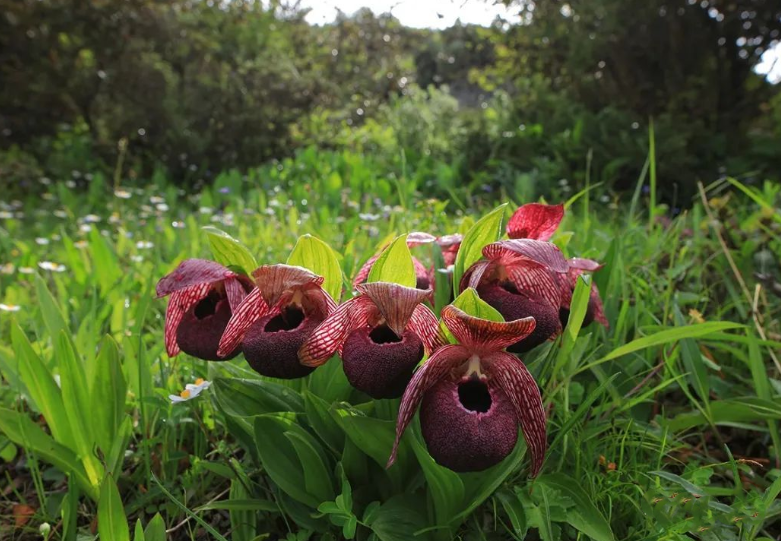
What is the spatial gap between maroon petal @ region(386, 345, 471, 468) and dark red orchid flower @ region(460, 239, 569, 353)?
161 millimetres

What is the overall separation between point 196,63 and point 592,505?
7.45 metres

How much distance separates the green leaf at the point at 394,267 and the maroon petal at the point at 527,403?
233 millimetres

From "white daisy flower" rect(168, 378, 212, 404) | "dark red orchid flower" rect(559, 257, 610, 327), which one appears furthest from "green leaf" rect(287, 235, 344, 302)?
"dark red orchid flower" rect(559, 257, 610, 327)

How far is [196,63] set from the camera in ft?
24.2

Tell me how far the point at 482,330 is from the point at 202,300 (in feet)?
1.88

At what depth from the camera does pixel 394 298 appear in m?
0.90

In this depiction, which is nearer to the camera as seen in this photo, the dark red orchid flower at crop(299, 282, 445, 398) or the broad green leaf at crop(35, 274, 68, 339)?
the dark red orchid flower at crop(299, 282, 445, 398)

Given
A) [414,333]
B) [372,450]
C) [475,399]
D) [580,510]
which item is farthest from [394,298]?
[580,510]

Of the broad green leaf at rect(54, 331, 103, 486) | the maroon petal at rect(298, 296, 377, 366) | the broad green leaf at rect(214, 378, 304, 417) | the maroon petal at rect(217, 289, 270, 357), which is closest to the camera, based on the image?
the maroon petal at rect(298, 296, 377, 366)

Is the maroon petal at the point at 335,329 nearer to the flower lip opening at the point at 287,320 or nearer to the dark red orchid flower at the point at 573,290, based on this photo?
the flower lip opening at the point at 287,320

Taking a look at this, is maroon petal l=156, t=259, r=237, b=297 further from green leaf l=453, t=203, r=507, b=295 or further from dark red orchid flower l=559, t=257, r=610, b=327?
dark red orchid flower l=559, t=257, r=610, b=327

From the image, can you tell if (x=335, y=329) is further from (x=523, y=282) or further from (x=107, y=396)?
(x=107, y=396)

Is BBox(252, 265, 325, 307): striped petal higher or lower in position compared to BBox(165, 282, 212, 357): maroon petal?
higher

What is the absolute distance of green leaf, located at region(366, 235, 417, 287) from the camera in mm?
1040
